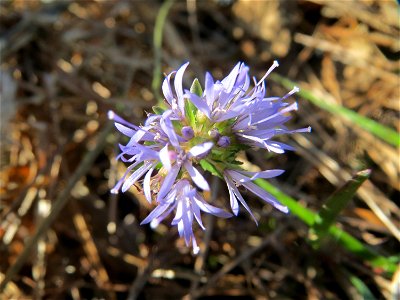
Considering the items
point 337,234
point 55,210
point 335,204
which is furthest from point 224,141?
point 55,210

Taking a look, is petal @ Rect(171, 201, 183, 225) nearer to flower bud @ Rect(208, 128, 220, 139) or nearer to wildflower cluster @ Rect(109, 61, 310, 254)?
wildflower cluster @ Rect(109, 61, 310, 254)

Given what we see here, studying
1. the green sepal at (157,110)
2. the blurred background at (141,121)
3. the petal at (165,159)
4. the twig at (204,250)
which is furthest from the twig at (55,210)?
the petal at (165,159)

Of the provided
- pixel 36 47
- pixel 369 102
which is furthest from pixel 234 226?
pixel 36 47

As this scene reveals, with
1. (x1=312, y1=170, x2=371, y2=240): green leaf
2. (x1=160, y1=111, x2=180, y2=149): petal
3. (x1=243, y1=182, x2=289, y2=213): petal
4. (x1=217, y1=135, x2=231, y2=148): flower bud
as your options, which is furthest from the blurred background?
(x1=160, y1=111, x2=180, y2=149): petal

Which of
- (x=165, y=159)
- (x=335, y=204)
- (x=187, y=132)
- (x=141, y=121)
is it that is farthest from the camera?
(x=141, y=121)

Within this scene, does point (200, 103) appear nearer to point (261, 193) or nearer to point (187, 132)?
point (187, 132)

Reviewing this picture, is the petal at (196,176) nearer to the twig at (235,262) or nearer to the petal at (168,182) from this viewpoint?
the petal at (168,182)

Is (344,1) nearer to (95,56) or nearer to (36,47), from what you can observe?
(95,56)

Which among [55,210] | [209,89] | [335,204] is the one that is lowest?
[55,210]
